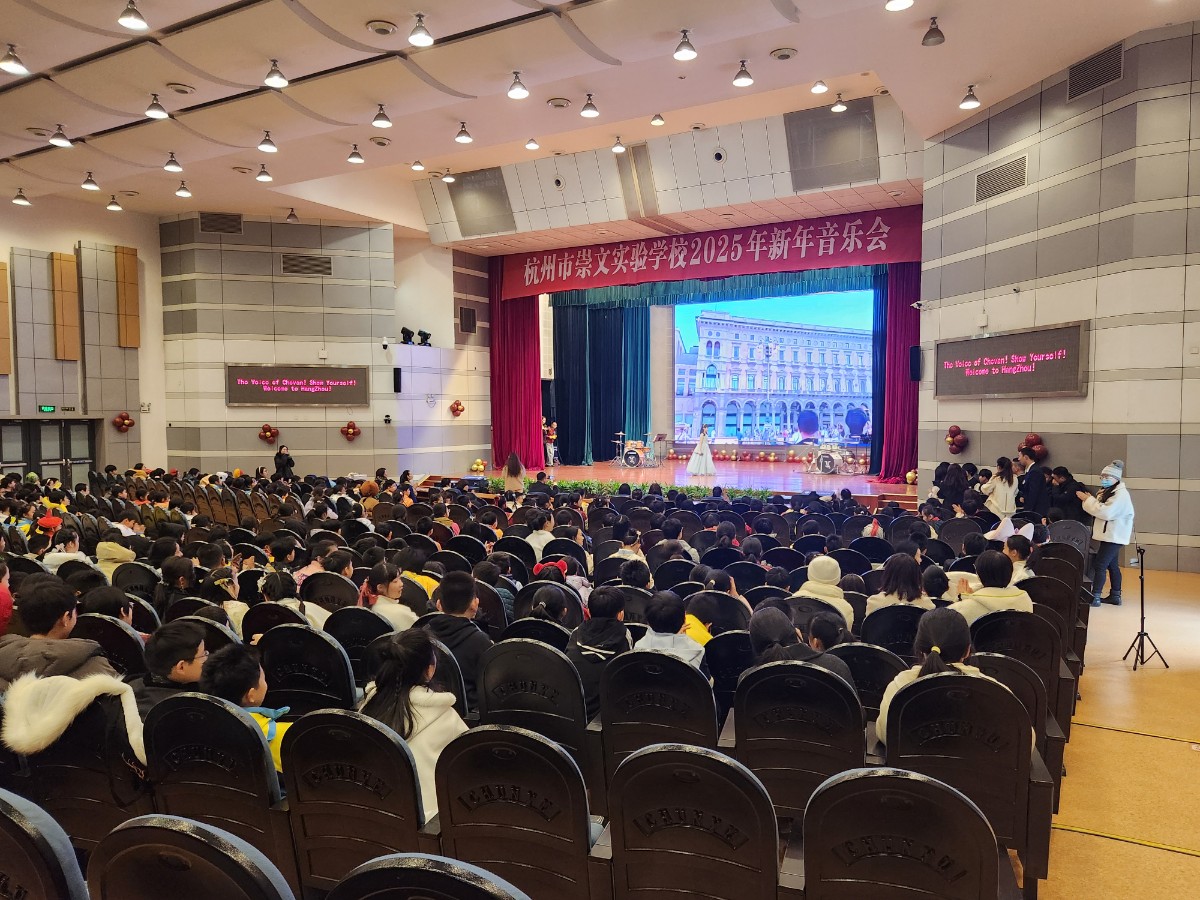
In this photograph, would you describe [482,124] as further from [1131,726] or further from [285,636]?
[1131,726]

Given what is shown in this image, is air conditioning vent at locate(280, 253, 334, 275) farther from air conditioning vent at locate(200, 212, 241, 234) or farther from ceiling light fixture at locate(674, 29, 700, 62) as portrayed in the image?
ceiling light fixture at locate(674, 29, 700, 62)

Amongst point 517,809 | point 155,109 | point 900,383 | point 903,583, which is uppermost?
point 155,109

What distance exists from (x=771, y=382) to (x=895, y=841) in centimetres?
2041

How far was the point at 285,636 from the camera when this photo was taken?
3584 millimetres

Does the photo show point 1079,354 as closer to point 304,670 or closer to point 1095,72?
point 1095,72

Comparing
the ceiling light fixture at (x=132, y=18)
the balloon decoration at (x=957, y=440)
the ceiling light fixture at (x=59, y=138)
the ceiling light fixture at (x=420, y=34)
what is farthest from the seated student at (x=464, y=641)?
the ceiling light fixture at (x=59, y=138)

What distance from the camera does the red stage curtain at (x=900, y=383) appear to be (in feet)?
51.9

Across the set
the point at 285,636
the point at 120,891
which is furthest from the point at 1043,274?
the point at 120,891

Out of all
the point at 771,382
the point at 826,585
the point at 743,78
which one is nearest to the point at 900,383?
the point at 771,382

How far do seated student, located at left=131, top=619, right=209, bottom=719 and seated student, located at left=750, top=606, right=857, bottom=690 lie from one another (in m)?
2.15

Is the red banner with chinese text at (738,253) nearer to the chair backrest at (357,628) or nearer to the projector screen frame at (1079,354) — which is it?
the projector screen frame at (1079,354)

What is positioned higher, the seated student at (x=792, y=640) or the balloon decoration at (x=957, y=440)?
the balloon decoration at (x=957, y=440)

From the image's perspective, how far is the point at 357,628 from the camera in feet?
13.8

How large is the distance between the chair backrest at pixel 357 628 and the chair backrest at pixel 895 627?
8.30 feet
